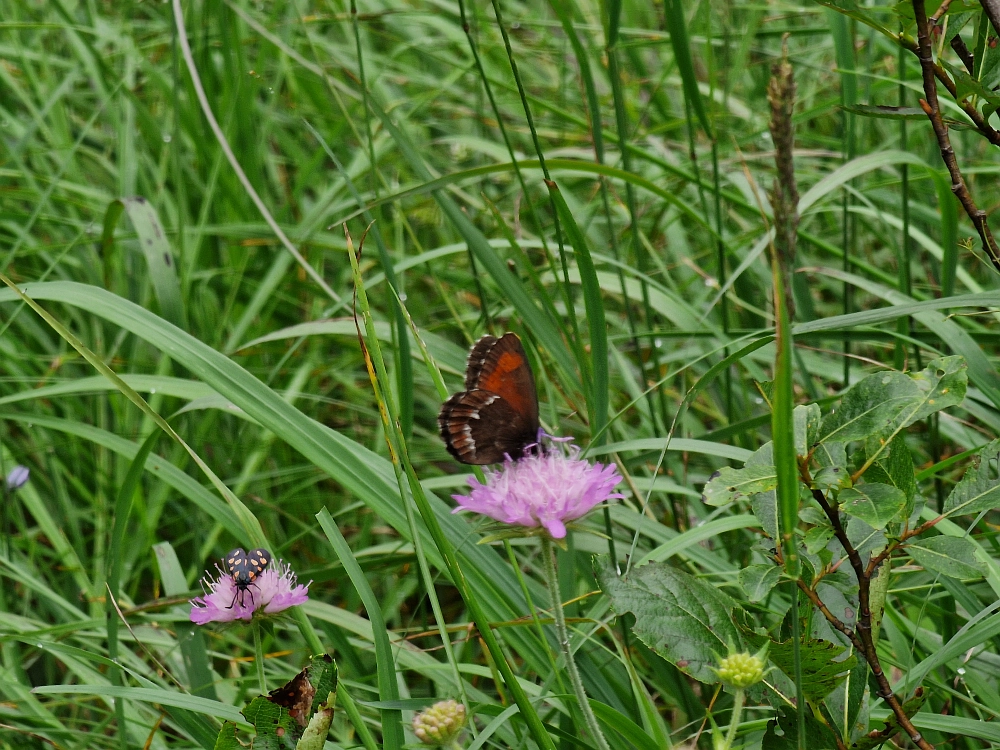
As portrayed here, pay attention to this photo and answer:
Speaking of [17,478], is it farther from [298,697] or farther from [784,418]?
[784,418]

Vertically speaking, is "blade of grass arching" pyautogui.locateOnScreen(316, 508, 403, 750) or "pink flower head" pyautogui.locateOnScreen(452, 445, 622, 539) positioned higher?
"pink flower head" pyautogui.locateOnScreen(452, 445, 622, 539)

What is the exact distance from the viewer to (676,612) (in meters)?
0.84

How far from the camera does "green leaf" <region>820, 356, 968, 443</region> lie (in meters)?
0.74

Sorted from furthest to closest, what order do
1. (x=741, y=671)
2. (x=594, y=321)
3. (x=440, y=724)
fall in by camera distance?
(x=594, y=321) < (x=440, y=724) < (x=741, y=671)

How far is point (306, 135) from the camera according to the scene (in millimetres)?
3023

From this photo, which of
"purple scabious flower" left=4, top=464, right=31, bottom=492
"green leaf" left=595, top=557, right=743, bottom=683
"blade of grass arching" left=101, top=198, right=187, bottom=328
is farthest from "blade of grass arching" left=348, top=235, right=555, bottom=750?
"purple scabious flower" left=4, top=464, right=31, bottom=492

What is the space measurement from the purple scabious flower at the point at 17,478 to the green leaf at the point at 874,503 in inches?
62.7

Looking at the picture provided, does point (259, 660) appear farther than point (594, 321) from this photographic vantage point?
No

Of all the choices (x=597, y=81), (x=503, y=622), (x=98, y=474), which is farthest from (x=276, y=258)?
(x=503, y=622)

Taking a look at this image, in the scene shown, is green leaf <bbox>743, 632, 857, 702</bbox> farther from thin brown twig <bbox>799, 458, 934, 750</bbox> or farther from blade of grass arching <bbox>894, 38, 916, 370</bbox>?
blade of grass arching <bbox>894, 38, 916, 370</bbox>

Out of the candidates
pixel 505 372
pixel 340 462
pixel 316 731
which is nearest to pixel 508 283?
pixel 505 372

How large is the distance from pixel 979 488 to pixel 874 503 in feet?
0.50

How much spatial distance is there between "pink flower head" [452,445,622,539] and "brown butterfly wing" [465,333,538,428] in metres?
0.25

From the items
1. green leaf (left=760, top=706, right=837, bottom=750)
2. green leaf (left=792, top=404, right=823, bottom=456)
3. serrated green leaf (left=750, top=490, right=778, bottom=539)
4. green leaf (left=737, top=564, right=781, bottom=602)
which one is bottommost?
green leaf (left=760, top=706, right=837, bottom=750)
